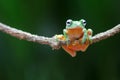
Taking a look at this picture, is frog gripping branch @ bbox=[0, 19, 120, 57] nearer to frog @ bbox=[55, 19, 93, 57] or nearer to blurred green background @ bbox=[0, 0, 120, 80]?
frog @ bbox=[55, 19, 93, 57]

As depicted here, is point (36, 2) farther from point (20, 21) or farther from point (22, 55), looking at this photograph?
point (22, 55)

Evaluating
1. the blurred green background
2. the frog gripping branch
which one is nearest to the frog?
the frog gripping branch

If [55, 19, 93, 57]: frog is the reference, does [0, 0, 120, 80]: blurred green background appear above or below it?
above

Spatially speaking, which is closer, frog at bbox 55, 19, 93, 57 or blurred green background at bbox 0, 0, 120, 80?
frog at bbox 55, 19, 93, 57

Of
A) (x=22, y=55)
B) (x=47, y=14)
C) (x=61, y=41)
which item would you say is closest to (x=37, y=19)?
(x=47, y=14)

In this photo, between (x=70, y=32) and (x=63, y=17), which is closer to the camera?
(x=70, y=32)

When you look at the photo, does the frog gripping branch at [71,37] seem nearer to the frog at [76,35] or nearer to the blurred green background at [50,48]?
the frog at [76,35]

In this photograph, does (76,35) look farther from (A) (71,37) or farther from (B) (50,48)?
(B) (50,48)
